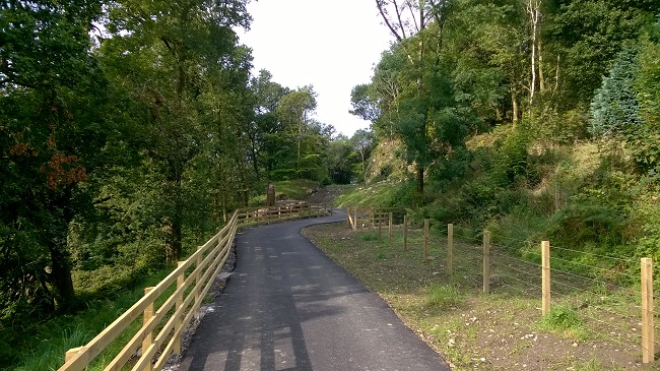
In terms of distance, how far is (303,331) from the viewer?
7.02 metres

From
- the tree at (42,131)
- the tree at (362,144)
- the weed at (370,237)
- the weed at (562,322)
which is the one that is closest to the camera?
the weed at (562,322)

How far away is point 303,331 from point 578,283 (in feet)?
20.1

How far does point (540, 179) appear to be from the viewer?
1839cm

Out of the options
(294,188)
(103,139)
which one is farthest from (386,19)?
(294,188)

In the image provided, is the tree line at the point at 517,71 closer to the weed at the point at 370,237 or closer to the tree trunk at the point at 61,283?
the weed at the point at 370,237

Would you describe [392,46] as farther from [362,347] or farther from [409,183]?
[362,347]

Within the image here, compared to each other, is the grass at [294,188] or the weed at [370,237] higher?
the grass at [294,188]

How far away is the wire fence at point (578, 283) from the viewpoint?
6.44 metres

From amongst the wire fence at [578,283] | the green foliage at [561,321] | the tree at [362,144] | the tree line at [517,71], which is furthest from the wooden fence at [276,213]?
the tree at [362,144]

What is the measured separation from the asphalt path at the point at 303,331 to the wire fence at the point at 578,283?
2305 millimetres

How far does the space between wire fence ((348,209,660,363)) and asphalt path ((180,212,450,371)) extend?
231 centimetres

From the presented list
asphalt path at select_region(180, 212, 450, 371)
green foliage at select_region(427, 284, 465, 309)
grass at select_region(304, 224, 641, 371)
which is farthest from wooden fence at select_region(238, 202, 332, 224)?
green foliage at select_region(427, 284, 465, 309)

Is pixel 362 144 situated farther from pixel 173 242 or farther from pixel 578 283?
pixel 578 283

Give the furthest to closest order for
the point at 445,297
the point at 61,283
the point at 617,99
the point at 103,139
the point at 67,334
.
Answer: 1. the point at 617,99
2. the point at 61,283
3. the point at 103,139
4. the point at 445,297
5. the point at 67,334
